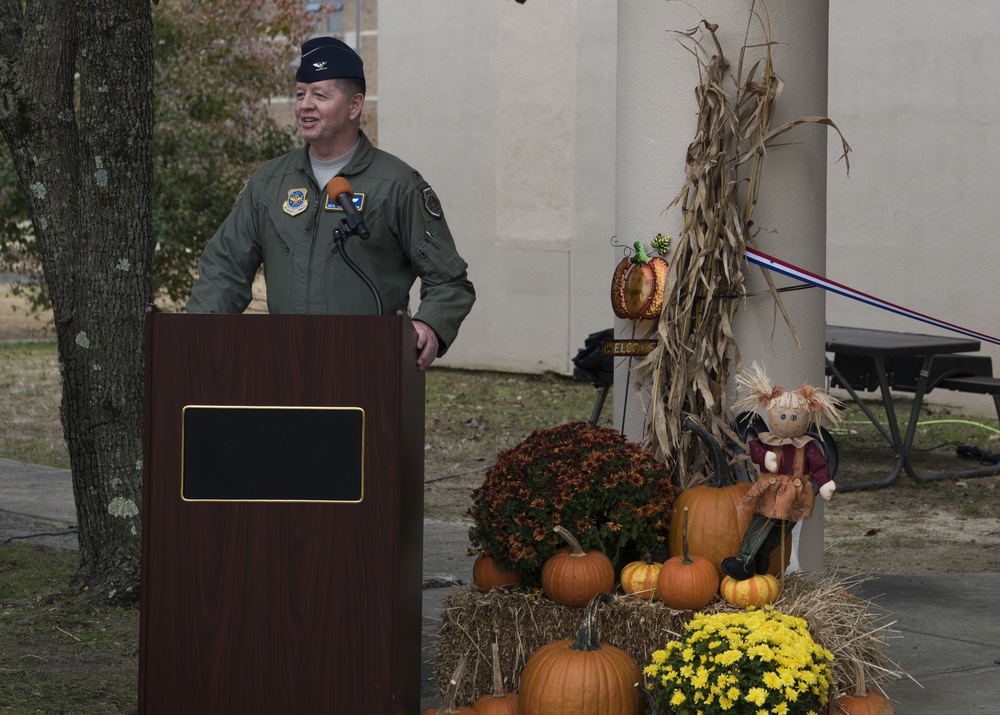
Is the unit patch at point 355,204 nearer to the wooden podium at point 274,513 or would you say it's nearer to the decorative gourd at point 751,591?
the wooden podium at point 274,513

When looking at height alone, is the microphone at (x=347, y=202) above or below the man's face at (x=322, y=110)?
below

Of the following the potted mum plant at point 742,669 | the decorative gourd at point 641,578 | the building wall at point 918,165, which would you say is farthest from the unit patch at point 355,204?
the building wall at point 918,165

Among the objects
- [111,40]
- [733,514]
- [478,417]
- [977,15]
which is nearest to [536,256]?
[478,417]

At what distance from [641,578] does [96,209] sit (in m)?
2.81

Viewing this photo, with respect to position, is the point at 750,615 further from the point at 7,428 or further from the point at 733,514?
the point at 7,428

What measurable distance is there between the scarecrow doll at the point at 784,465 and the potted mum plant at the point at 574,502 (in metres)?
0.33

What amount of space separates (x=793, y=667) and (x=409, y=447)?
1.21 metres

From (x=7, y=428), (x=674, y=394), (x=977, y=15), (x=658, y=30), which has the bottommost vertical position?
(x=7, y=428)

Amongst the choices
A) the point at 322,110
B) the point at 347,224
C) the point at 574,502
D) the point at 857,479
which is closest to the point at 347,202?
the point at 347,224

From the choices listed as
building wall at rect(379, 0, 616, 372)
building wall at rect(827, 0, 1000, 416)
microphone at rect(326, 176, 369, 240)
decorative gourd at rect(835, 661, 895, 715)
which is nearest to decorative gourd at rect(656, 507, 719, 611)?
decorative gourd at rect(835, 661, 895, 715)

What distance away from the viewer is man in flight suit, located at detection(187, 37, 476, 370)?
392 centimetres

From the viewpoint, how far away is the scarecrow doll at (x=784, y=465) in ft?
13.3

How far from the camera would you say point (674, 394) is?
475 cm

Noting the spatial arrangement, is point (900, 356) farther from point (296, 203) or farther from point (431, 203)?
point (296, 203)
